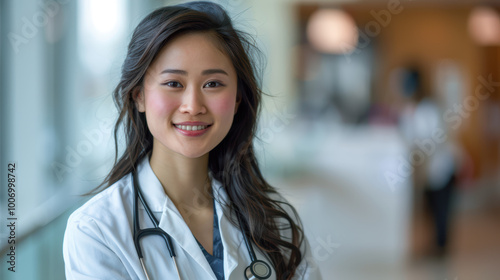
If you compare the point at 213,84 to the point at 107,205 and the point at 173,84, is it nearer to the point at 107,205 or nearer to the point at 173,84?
the point at 173,84

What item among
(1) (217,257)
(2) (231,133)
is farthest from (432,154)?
(1) (217,257)

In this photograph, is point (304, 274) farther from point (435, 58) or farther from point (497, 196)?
point (435, 58)

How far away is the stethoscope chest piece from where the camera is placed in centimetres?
111

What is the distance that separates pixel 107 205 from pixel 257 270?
1.17ft

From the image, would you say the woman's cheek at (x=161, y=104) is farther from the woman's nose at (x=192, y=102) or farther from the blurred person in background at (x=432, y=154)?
the blurred person in background at (x=432, y=154)

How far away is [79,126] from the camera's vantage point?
220cm

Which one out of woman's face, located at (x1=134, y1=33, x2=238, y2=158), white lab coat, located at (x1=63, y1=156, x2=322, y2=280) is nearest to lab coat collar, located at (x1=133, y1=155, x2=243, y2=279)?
white lab coat, located at (x1=63, y1=156, x2=322, y2=280)

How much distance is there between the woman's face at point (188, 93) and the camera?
3.35 feet

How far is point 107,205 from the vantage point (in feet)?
3.41

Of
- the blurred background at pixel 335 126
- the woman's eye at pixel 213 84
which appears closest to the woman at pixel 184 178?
the woman's eye at pixel 213 84

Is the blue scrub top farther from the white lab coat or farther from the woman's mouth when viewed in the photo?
the woman's mouth

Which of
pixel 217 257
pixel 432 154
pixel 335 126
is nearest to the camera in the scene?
pixel 217 257

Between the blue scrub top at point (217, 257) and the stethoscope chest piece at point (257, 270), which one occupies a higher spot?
the blue scrub top at point (217, 257)

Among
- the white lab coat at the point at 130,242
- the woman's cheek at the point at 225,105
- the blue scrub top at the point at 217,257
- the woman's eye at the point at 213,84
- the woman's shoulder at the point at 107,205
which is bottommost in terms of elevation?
the blue scrub top at the point at 217,257
